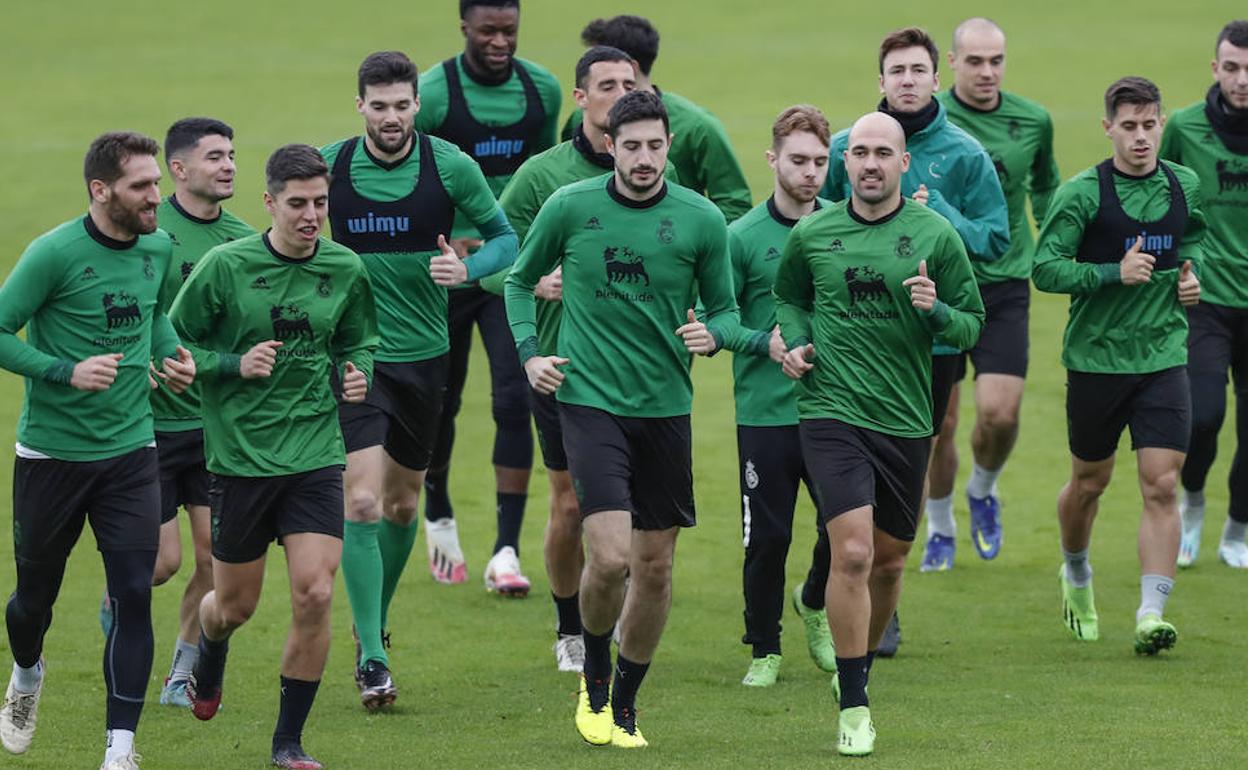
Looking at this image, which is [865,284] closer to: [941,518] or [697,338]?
[697,338]

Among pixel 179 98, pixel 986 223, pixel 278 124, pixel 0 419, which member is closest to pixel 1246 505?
pixel 986 223

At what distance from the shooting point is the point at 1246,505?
40.9 ft

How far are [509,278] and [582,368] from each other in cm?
56

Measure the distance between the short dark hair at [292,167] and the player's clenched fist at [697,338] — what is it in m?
1.53

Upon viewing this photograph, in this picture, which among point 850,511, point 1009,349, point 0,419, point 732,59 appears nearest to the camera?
point 850,511

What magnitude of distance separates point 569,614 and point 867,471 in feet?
7.98

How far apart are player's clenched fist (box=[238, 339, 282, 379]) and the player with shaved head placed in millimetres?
2041

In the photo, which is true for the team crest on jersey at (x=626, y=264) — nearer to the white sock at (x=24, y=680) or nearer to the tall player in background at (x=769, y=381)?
the tall player in background at (x=769, y=381)

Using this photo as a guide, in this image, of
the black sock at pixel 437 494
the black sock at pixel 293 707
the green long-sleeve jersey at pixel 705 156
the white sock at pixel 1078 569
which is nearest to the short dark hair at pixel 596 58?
the green long-sleeve jersey at pixel 705 156

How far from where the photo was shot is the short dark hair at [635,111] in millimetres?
8367

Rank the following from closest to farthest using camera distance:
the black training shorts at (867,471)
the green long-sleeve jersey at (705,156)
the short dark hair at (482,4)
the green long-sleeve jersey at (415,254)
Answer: the black training shorts at (867,471) → the green long-sleeve jersey at (415,254) → the green long-sleeve jersey at (705,156) → the short dark hair at (482,4)

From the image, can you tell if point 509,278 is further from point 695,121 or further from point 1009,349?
point 1009,349

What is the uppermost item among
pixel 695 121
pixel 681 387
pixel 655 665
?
pixel 695 121

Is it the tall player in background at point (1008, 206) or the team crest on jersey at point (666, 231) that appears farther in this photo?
the tall player in background at point (1008, 206)
